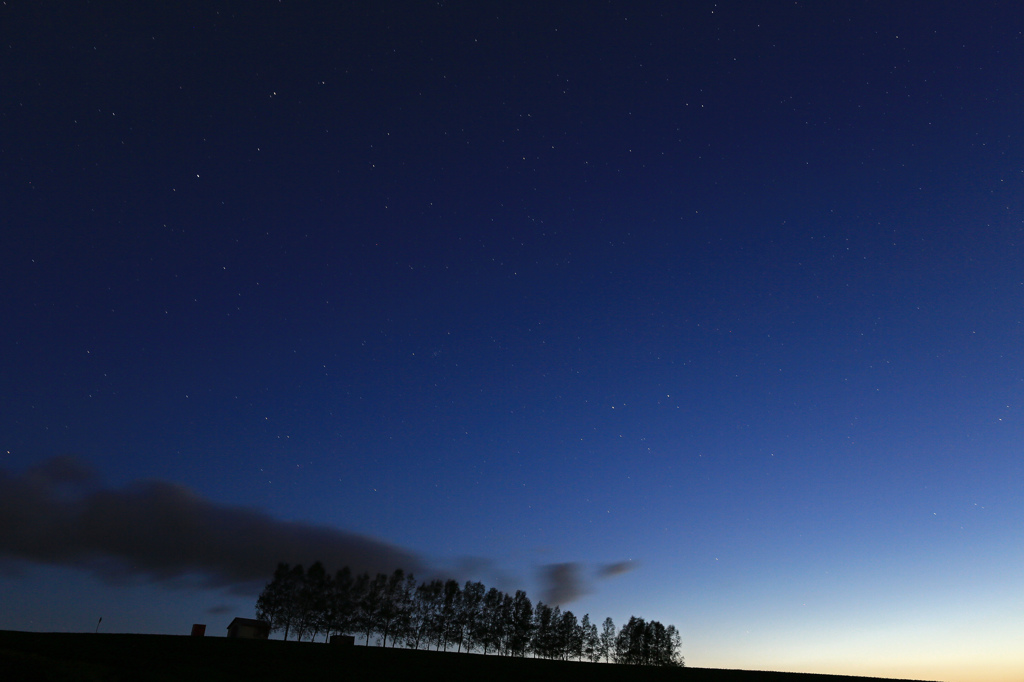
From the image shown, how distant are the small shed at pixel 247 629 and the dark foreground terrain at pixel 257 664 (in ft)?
80.7

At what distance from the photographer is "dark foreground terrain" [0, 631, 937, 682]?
4622 cm

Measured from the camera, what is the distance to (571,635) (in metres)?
140

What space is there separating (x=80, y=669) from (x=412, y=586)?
Result: 301ft

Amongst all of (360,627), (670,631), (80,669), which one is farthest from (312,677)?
(670,631)

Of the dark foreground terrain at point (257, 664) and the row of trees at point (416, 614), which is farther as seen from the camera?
the row of trees at point (416, 614)

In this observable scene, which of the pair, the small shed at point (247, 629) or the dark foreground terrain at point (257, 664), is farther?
the small shed at point (247, 629)

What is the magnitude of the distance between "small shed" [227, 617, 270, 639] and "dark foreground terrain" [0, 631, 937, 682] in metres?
24.6

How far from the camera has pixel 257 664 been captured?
5747cm

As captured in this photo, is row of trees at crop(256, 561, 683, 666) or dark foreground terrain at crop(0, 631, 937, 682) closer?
dark foreground terrain at crop(0, 631, 937, 682)

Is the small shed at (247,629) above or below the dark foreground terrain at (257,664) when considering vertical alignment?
above

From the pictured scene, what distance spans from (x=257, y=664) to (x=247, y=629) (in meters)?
49.8

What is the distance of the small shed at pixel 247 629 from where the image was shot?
99875mm

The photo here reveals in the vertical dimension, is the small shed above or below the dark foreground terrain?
above

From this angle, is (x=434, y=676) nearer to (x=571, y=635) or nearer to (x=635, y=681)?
(x=635, y=681)
